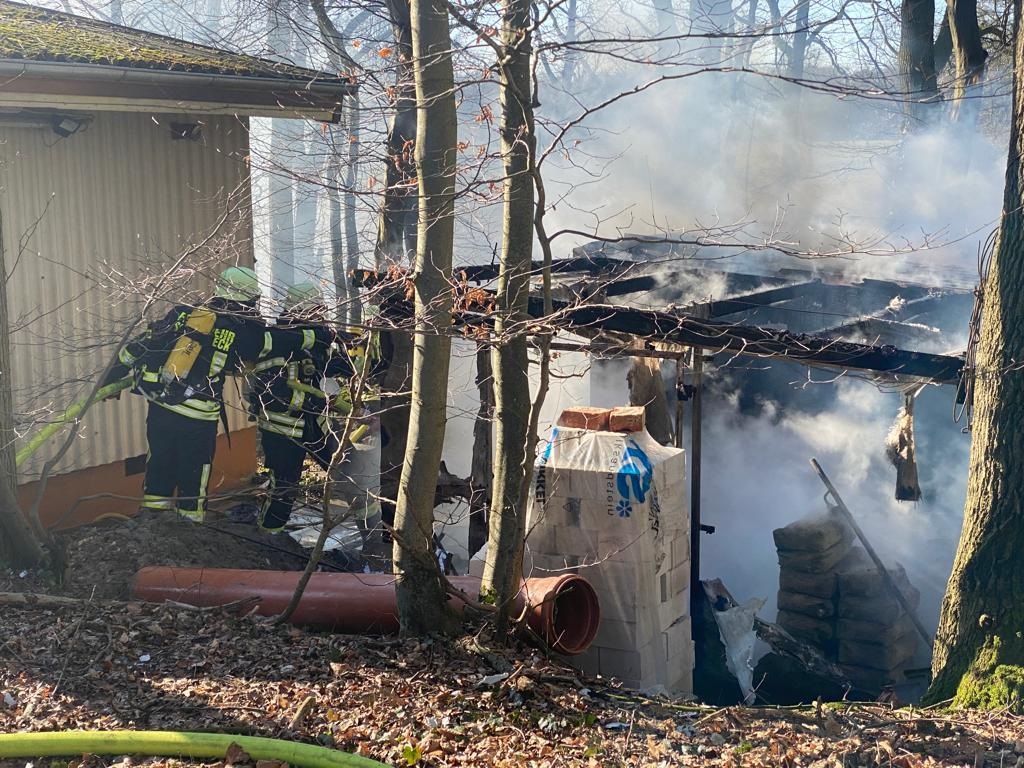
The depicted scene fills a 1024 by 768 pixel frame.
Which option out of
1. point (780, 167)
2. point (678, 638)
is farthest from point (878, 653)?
point (780, 167)

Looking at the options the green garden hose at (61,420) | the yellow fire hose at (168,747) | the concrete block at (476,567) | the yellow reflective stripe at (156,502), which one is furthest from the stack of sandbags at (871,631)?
the green garden hose at (61,420)

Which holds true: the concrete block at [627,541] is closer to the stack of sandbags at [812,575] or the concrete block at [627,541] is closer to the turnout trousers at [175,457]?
the turnout trousers at [175,457]

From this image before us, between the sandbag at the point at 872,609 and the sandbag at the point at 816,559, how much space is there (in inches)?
12.3

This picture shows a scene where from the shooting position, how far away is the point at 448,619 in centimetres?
541

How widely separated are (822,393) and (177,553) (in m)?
7.66

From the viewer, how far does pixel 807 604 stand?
30.4 ft

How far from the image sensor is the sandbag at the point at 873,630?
889cm

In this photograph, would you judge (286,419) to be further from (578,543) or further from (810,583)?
(810,583)

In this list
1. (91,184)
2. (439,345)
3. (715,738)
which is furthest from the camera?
(91,184)

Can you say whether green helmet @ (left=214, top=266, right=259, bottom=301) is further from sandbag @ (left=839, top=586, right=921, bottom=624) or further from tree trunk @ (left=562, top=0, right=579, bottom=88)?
sandbag @ (left=839, top=586, right=921, bottom=624)

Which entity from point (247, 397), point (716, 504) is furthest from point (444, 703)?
point (716, 504)

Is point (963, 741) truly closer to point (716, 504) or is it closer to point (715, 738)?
point (715, 738)

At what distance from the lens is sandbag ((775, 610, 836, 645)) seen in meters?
9.19

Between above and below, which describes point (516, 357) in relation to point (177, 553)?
above
